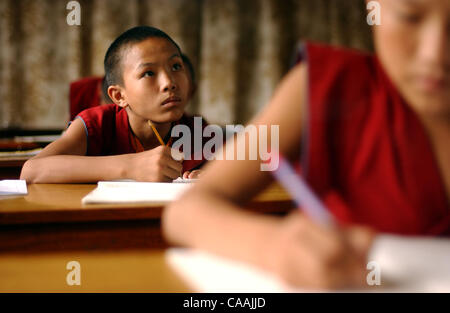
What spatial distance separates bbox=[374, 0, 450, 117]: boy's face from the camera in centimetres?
42

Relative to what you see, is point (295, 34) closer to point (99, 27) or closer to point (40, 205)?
point (99, 27)

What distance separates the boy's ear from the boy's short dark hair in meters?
0.02

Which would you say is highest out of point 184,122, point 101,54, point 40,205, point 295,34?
point 295,34

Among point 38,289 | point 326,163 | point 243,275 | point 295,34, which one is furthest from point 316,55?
point 295,34

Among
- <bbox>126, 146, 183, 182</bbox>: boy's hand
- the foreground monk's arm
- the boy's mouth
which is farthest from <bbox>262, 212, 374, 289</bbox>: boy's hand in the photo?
the boy's mouth

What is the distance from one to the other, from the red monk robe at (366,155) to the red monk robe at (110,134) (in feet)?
2.88

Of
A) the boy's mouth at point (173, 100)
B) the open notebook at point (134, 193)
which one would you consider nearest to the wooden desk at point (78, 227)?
the open notebook at point (134, 193)

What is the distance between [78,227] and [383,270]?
1.68ft

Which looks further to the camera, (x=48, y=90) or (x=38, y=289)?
(x=48, y=90)

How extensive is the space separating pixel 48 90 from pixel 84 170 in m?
2.40

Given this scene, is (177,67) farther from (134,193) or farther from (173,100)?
(134,193)

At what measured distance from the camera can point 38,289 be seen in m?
0.45

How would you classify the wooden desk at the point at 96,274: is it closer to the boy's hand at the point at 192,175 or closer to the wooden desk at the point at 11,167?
the boy's hand at the point at 192,175

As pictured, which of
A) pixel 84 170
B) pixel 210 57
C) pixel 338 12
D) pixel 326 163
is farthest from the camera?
pixel 338 12
